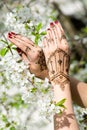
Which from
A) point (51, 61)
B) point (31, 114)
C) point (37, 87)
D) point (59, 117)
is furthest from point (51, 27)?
point (31, 114)

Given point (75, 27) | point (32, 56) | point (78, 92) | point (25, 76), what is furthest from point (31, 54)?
point (75, 27)

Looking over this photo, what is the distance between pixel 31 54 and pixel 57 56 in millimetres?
145

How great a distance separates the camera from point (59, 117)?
2.01m

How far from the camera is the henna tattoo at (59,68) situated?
208 centimetres

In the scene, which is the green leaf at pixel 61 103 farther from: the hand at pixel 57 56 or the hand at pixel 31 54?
the hand at pixel 31 54

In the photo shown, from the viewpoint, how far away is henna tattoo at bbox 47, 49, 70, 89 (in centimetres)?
208

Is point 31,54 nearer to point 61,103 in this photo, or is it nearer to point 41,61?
point 41,61

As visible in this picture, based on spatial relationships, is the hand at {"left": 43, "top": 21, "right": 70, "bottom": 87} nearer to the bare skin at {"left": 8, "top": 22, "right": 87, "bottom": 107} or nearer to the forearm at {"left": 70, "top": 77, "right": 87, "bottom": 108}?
the bare skin at {"left": 8, "top": 22, "right": 87, "bottom": 107}

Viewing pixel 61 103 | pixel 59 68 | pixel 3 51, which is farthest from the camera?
pixel 3 51

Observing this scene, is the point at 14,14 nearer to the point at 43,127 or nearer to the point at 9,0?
the point at 9,0

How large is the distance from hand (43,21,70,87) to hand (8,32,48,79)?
6cm

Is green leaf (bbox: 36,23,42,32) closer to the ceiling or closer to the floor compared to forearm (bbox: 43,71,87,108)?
closer to the ceiling

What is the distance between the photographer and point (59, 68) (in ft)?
6.87

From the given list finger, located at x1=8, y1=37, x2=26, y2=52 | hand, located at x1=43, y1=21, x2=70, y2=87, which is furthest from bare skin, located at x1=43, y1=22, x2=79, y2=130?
finger, located at x1=8, y1=37, x2=26, y2=52
